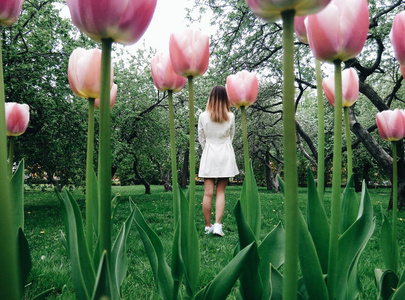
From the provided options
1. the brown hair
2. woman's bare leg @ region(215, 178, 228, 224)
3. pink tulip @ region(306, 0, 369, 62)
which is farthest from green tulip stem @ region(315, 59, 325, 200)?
woman's bare leg @ region(215, 178, 228, 224)

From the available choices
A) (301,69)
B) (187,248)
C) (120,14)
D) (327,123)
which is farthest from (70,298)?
(327,123)

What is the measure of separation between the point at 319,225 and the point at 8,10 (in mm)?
741

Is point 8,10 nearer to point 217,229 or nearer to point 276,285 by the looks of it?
point 276,285

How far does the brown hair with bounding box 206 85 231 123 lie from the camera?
262 centimetres

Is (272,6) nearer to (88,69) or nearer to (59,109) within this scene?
(88,69)

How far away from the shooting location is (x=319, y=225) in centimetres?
71

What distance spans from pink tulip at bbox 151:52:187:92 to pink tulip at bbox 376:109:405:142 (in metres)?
0.72

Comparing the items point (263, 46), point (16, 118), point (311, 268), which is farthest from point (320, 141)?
point (263, 46)

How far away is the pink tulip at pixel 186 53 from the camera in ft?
2.58

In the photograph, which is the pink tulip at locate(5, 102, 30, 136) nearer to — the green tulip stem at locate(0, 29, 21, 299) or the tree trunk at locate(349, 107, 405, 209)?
the green tulip stem at locate(0, 29, 21, 299)

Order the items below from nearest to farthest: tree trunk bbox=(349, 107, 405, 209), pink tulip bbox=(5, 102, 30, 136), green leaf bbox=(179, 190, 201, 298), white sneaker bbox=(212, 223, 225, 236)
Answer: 1. green leaf bbox=(179, 190, 201, 298)
2. pink tulip bbox=(5, 102, 30, 136)
3. white sneaker bbox=(212, 223, 225, 236)
4. tree trunk bbox=(349, 107, 405, 209)

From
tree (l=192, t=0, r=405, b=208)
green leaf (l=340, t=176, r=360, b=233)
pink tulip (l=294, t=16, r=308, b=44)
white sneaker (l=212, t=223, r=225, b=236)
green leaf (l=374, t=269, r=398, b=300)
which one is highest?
tree (l=192, t=0, r=405, b=208)

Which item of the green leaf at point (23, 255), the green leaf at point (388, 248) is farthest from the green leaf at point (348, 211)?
the green leaf at point (23, 255)

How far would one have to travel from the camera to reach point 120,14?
1.43 ft
